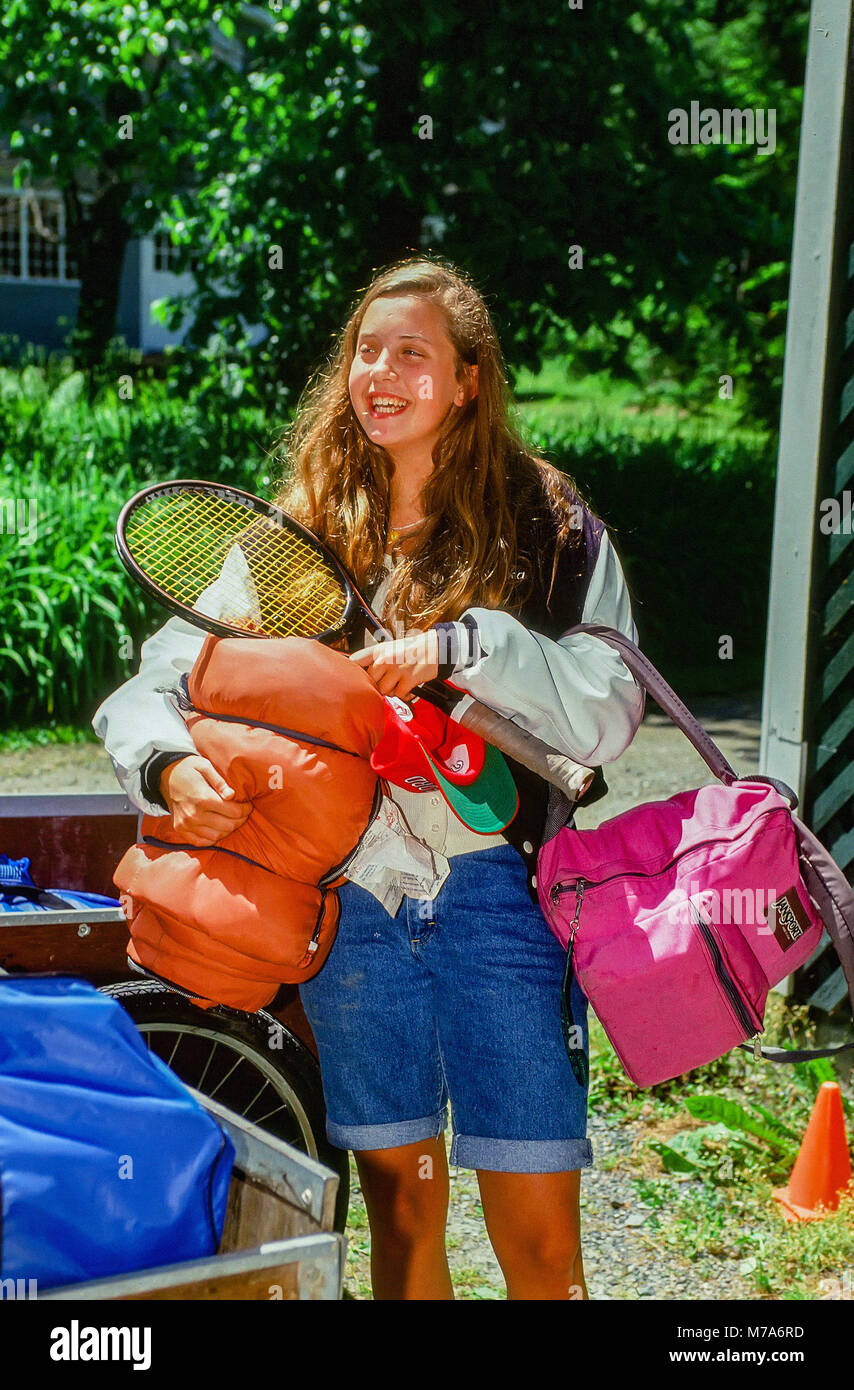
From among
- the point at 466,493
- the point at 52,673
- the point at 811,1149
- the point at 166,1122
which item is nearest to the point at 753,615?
the point at 52,673

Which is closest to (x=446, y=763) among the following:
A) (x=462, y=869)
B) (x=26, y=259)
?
(x=462, y=869)

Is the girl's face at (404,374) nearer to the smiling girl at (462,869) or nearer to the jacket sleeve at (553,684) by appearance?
the smiling girl at (462,869)

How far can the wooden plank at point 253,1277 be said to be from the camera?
1.65m

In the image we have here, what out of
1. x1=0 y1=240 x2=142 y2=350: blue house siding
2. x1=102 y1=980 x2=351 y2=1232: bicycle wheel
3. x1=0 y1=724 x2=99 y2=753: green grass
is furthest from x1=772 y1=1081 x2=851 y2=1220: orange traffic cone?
x1=0 y1=240 x2=142 y2=350: blue house siding

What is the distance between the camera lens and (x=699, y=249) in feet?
31.0

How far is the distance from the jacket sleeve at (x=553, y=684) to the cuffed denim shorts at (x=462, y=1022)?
25 cm

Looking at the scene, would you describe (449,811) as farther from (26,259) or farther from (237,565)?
(26,259)

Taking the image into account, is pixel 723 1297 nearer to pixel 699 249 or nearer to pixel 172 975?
pixel 172 975

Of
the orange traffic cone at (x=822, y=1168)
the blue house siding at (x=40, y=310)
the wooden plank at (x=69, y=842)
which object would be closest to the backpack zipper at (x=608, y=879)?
the wooden plank at (x=69, y=842)

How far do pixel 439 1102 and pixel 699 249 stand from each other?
27.1 feet

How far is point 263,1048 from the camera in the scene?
273cm

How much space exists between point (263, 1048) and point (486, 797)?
2.88 ft

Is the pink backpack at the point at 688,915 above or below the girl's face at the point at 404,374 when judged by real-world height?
below
